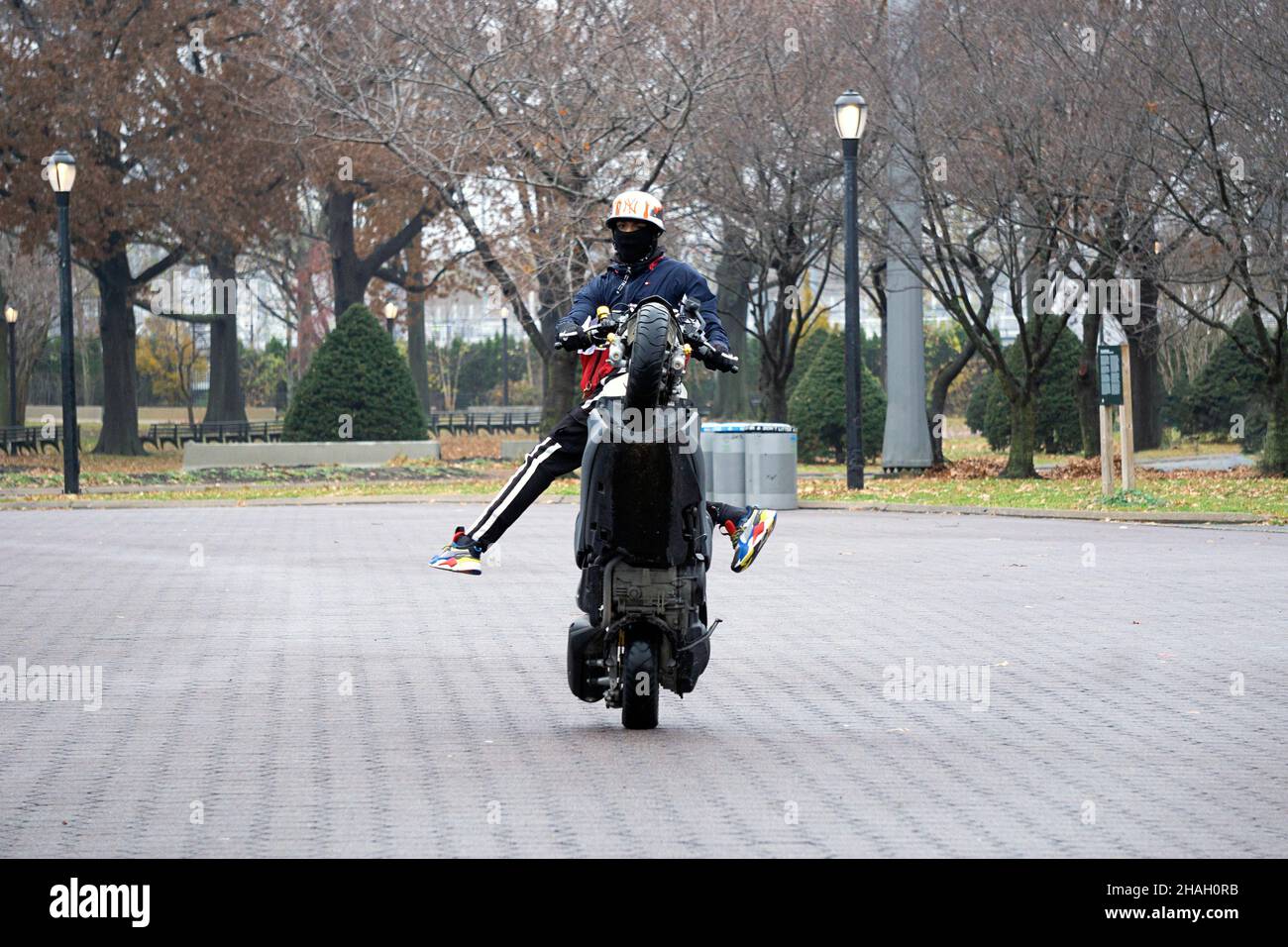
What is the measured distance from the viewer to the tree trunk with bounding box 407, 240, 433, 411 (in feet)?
161

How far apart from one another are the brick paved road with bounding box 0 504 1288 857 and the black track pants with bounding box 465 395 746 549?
2.80 ft

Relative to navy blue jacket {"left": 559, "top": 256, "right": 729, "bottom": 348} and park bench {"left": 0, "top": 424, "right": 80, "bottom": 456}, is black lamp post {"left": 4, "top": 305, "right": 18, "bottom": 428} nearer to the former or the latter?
park bench {"left": 0, "top": 424, "right": 80, "bottom": 456}

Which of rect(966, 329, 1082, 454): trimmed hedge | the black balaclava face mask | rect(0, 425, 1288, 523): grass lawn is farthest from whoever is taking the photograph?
rect(966, 329, 1082, 454): trimmed hedge

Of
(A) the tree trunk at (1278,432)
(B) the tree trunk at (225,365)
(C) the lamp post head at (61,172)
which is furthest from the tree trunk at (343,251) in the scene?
(A) the tree trunk at (1278,432)

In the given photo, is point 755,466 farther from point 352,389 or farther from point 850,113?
point 352,389

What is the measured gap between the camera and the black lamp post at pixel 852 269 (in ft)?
76.5

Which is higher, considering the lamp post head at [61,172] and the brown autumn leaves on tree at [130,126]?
the brown autumn leaves on tree at [130,126]

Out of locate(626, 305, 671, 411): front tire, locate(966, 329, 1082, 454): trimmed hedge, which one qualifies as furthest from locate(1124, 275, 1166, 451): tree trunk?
locate(626, 305, 671, 411): front tire

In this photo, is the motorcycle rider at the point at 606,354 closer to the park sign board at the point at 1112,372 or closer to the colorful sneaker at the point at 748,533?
the colorful sneaker at the point at 748,533

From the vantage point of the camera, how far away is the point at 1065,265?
2614 centimetres

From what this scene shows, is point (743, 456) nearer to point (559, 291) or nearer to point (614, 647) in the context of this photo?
point (559, 291)

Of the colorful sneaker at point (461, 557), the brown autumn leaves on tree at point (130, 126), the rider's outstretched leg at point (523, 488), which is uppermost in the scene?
the brown autumn leaves on tree at point (130, 126)

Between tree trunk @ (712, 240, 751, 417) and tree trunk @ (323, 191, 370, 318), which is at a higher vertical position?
tree trunk @ (323, 191, 370, 318)

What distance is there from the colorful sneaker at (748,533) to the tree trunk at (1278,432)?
742 inches
